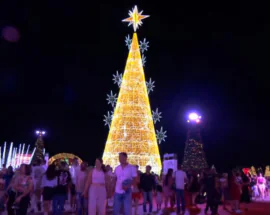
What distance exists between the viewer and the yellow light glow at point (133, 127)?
25.7 metres

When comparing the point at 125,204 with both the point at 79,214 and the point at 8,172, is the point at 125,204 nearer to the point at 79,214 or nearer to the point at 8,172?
the point at 79,214

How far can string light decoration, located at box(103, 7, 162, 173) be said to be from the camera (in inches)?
1013

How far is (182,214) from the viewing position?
13039mm

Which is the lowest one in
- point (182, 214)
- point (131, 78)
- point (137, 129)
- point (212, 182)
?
point (182, 214)

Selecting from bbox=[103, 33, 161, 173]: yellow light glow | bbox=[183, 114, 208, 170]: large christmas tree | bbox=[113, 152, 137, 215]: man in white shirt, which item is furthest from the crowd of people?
bbox=[183, 114, 208, 170]: large christmas tree

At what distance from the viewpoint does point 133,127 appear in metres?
26.0

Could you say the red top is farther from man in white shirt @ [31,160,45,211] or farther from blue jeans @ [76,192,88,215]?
man in white shirt @ [31,160,45,211]

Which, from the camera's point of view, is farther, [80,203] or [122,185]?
[80,203]

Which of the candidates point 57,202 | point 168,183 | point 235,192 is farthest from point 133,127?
point 57,202

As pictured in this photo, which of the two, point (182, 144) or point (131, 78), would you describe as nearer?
point (131, 78)

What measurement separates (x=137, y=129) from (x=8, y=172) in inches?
501

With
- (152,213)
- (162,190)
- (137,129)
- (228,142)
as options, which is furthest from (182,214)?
(228,142)

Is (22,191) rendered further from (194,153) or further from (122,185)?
(194,153)

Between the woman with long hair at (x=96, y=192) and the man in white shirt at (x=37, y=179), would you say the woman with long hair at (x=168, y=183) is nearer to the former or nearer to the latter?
the man in white shirt at (x=37, y=179)
